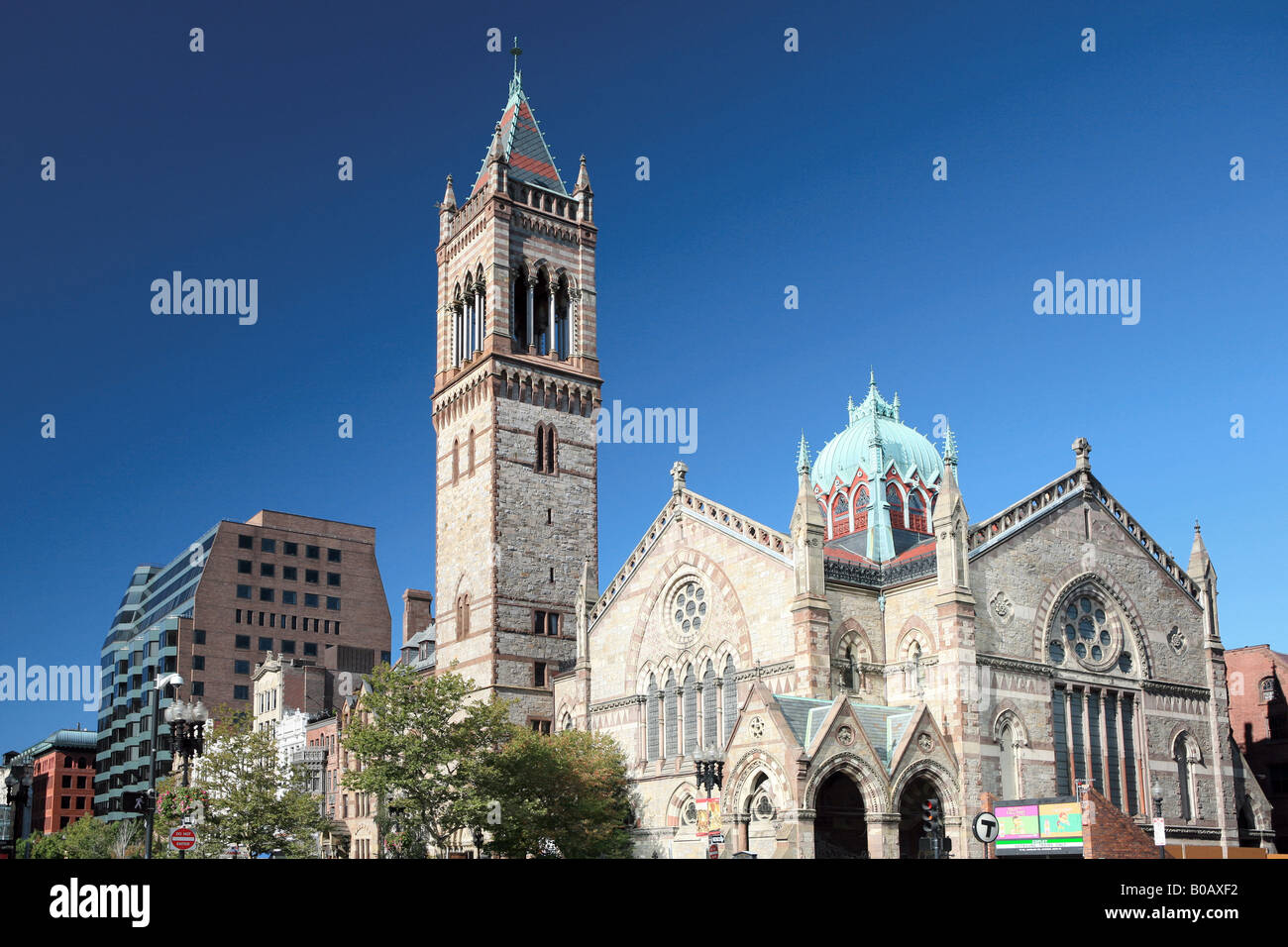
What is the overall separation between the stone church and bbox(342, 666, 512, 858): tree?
8.99m

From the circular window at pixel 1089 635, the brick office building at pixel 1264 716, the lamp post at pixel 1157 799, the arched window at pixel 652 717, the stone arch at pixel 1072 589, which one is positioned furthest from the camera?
the brick office building at pixel 1264 716

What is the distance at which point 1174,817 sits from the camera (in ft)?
184

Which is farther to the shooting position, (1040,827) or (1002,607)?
(1002,607)

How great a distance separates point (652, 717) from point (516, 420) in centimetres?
1903

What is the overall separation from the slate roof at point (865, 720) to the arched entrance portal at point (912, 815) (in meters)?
2.22

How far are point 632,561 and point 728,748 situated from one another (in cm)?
1784

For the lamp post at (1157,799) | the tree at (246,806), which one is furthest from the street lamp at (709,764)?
the lamp post at (1157,799)

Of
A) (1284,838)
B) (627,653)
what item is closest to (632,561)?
(627,653)

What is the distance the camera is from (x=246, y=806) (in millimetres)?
57969

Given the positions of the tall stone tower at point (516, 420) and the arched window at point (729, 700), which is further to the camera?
the tall stone tower at point (516, 420)

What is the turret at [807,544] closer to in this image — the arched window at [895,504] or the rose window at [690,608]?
the rose window at [690,608]

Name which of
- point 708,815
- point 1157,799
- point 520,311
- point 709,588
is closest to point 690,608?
point 709,588

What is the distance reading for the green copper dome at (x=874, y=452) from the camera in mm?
71750

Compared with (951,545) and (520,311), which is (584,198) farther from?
(951,545)
